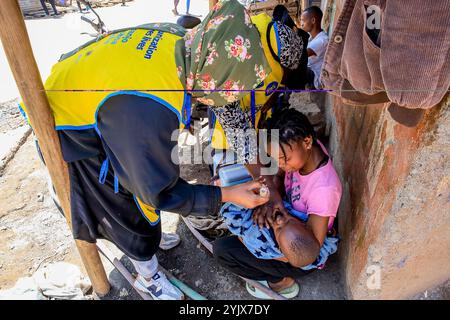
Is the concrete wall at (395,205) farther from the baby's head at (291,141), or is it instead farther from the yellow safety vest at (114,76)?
the yellow safety vest at (114,76)

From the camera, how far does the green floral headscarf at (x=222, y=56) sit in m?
1.48

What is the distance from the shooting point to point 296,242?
182 centimetres

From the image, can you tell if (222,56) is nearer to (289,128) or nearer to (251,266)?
(289,128)

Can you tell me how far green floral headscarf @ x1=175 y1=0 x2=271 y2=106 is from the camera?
58.4 inches

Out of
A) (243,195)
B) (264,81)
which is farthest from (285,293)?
(264,81)

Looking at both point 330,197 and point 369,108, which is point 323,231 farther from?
point 369,108

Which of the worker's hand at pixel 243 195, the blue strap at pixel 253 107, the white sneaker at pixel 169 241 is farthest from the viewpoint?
the white sneaker at pixel 169 241

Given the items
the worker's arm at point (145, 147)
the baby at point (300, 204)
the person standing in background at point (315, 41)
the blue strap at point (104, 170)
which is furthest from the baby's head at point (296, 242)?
the person standing in background at point (315, 41)

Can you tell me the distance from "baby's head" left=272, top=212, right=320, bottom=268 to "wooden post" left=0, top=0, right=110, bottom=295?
1.19 m

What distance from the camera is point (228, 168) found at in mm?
2365

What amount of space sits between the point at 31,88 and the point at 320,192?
148cm

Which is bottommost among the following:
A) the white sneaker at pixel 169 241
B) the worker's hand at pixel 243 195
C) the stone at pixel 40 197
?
the stone at pixel 40 197

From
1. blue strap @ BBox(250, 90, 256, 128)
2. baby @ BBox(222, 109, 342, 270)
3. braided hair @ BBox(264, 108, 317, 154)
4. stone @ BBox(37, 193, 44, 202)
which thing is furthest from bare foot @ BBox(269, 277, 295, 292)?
stone @ BBox(37, 193, 44, 202)

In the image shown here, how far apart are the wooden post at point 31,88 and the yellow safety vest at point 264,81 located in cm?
92
